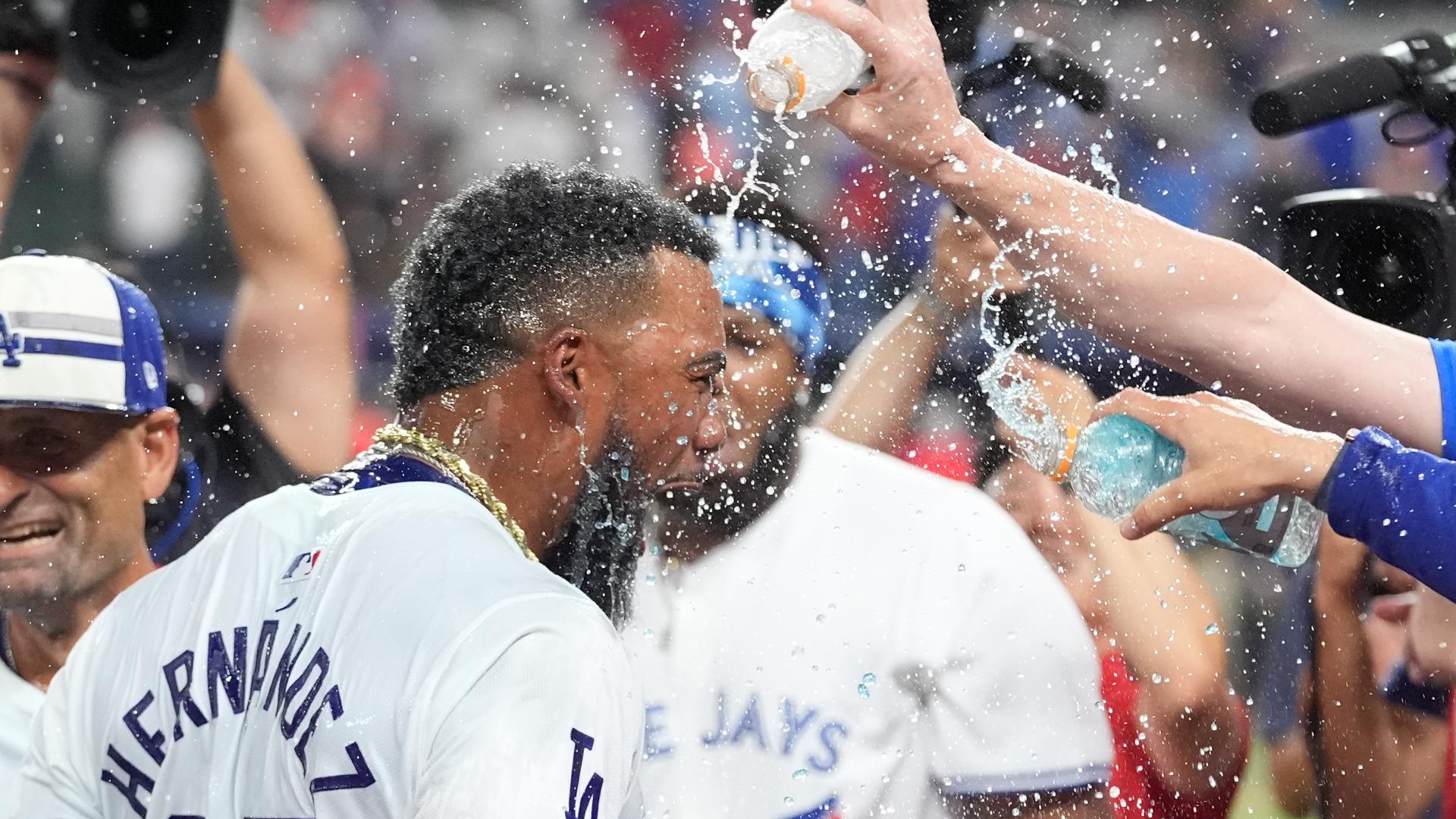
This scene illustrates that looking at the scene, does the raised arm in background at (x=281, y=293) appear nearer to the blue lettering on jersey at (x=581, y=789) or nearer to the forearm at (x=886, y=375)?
the forearm at (x=886, y=375)

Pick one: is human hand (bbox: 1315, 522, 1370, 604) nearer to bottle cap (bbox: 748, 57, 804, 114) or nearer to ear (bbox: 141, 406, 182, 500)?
bottle cap (bbox: 748, 57, 804, 114)

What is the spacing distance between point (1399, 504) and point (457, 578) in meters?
1.06

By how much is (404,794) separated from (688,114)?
3626mm

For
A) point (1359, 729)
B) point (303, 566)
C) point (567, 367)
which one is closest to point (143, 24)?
point (567, 367)

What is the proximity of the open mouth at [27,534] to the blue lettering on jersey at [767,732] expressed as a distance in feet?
3.70

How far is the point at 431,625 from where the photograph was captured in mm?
1182

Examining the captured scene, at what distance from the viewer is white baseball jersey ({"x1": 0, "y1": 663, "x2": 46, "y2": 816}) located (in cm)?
206

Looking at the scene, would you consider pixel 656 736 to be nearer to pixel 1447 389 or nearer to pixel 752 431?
pixel 752 431

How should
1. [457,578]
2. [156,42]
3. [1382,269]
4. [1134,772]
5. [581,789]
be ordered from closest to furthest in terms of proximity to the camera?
[581,789]
[457,578]
[1134,772]
[1382,269]
[156,42]

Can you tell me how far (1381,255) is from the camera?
9.72 ft

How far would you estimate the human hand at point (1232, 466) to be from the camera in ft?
5.38

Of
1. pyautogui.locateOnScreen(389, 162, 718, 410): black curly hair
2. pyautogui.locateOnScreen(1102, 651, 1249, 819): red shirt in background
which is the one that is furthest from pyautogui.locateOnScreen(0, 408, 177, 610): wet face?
pyautogui.locateOnScreen(1102, 651, 1249, 819): red shirt in background

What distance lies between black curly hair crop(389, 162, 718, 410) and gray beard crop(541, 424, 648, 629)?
164 mm

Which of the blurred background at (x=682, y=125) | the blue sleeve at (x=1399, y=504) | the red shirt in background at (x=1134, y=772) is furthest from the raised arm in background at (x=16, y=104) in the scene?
the blue sleeve at (x=1399, y=504)
